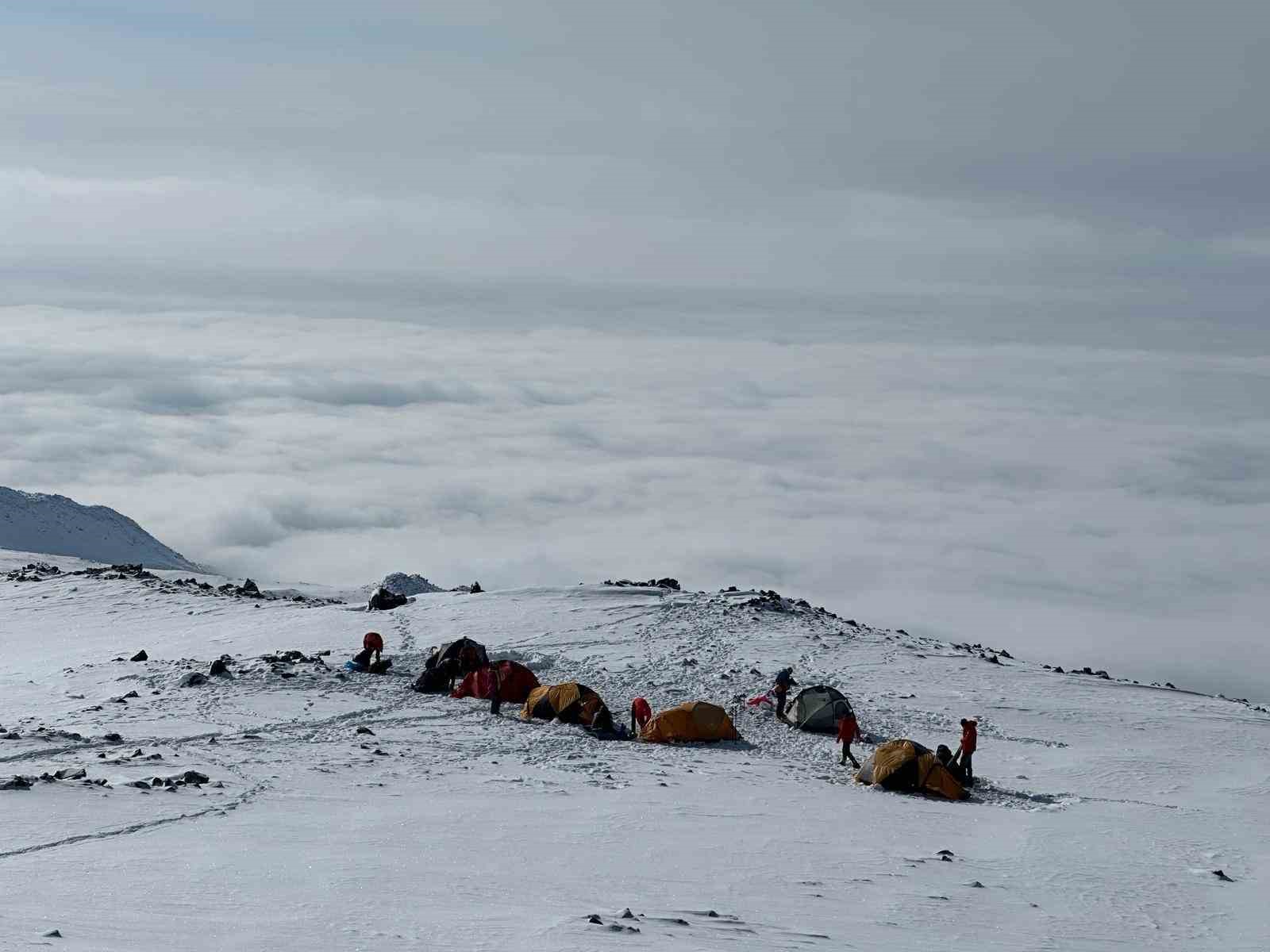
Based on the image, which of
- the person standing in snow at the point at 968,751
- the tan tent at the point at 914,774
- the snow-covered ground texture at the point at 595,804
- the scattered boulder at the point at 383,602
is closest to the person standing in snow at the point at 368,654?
the snow-covered ground texture at the point at 595,804

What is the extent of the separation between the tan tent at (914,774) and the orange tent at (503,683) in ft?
31.1

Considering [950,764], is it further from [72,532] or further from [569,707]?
[72,532]

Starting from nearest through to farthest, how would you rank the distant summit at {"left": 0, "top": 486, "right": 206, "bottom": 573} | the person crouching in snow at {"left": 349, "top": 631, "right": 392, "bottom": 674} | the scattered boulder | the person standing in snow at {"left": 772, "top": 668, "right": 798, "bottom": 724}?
the person standing in snow at {"left": 772, "top": 668, "right": 798, "bottom": 724} < the person crouching in snow at {"left": 349, "top": 631, "right": 392, "bottom": 674} < the scattered boulder < the distant summit at {"left": 0, "top": 486, "right": 206, "bottom": 573}

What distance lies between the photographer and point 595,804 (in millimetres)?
22125

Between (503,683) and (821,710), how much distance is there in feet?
25.8

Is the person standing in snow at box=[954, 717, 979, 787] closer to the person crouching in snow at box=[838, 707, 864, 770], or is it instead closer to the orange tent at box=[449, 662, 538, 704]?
the person crouching in snow at box=[838, 707, 864, 770]

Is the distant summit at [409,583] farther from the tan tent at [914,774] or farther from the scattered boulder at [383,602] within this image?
the tan tent at [914,774]

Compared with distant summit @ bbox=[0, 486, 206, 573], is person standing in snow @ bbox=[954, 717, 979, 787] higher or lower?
lower

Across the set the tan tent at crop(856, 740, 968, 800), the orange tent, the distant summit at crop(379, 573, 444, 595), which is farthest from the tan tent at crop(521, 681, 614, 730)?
the distant summit at crop(379, 573, 444, 595)

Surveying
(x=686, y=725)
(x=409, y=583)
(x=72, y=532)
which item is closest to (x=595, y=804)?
(x=686, y=725)

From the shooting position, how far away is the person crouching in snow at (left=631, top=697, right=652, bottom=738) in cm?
2897

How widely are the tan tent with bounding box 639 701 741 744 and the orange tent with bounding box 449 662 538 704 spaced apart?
397cm

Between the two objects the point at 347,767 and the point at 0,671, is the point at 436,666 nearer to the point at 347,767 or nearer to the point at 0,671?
the point at 347,767

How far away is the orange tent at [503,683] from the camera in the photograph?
31.2 meters
